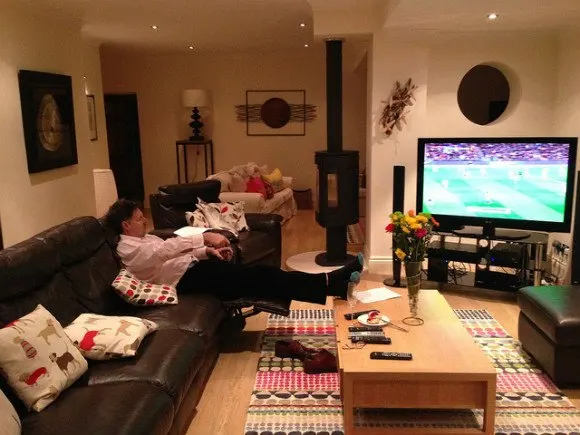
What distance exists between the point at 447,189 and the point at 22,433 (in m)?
3.42

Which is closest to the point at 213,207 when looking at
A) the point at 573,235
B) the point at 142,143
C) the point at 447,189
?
the point at 447,189

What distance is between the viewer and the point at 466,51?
466 cm

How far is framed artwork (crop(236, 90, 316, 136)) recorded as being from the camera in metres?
8.59

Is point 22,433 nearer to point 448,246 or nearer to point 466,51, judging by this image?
point 448,246

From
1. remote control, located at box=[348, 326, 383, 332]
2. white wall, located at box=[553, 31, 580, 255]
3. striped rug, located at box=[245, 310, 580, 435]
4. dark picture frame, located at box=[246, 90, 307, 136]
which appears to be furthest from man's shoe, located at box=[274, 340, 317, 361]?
dark picture frame, located at box=[246, 90, 307, 136]

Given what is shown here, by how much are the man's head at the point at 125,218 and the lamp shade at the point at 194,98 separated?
A: 521 cm

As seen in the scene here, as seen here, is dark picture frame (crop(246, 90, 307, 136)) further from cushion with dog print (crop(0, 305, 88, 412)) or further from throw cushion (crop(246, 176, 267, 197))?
cushion with dog print (crop(0, 305, 88, 412))

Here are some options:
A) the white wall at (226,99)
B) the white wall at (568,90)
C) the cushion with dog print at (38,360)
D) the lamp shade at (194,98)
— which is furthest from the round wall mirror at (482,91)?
the cushion with dog print at (38,360)

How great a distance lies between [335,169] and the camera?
16.1ft

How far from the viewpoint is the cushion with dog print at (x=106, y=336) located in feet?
7.27

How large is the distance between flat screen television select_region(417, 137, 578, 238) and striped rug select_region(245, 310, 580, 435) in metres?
1.14

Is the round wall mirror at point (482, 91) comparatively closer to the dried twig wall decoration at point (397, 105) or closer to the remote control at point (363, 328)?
the dried twig wall decoration at point (397, 105)

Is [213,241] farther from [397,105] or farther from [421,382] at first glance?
[397,105]

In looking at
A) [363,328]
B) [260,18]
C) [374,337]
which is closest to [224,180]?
[260,18]
